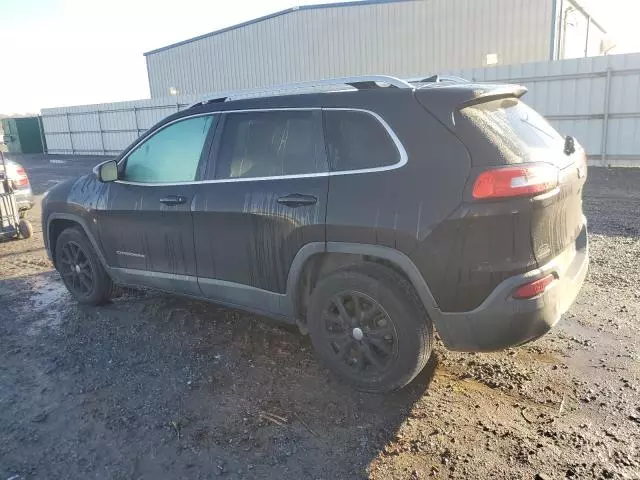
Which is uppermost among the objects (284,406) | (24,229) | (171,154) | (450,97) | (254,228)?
(450,97)

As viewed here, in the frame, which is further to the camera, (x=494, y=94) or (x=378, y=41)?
(x=378, y=41)

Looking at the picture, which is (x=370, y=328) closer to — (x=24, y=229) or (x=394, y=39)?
(x=24, y=229)

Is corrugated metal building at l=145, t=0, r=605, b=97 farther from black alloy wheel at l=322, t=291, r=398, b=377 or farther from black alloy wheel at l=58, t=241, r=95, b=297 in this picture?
black alloy wheel at l=322, t=291, r=398, b=377

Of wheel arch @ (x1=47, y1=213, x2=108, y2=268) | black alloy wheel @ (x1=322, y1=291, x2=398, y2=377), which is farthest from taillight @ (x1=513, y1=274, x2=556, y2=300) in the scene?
wheel arch @ (x1=47, y1=213, x2=108, y2=268)

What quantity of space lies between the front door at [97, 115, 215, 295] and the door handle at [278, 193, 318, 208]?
36.0 inches

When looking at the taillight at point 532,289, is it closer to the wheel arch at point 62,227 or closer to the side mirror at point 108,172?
the side mirror at point 108,172

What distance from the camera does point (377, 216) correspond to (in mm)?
3037

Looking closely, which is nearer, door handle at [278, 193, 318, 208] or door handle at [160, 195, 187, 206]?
door handle at [278, 193, 318, 208]

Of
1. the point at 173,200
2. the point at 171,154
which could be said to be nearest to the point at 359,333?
the point at 173,200

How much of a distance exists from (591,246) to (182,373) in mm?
5127

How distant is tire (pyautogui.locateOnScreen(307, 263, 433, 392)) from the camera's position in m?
3.09

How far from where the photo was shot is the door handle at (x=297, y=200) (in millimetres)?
3306

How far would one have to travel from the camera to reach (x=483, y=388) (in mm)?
3359

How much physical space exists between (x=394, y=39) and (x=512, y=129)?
1813 centimetres
